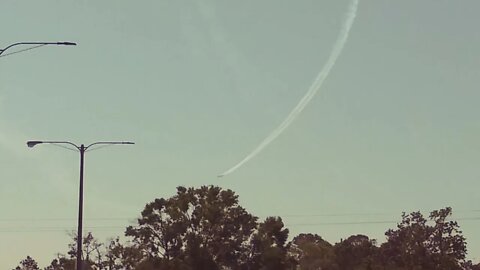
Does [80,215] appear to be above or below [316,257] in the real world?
below

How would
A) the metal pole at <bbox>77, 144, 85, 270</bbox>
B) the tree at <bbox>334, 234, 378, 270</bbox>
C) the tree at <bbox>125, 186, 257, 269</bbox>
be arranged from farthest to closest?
the tree at <bbox>334, 234, 378, 270</bbox>
the tree at <bbox>125, 186, 257, 269</bbox>
the metal pole at <bbox>77, 144, 85, 270</bbox>

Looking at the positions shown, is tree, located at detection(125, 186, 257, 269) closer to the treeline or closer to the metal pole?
the treeline

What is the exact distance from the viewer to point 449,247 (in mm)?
107750

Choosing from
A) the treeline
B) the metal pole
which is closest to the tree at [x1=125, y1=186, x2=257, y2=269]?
the treeline

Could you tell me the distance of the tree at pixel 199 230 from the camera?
101188 mm

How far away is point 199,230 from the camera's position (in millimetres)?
103312

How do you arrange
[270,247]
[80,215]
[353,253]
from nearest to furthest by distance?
[80,215]
[270,247]
[353,253]

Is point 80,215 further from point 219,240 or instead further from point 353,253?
point 353,253

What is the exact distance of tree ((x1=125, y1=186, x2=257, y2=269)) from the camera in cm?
10119

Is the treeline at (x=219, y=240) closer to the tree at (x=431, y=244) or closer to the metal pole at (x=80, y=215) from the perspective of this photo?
the tree at (x=431, y=244)

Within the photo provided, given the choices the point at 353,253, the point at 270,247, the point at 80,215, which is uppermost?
the point at 353,253

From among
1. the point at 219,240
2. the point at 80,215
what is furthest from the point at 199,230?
the point at 80,215

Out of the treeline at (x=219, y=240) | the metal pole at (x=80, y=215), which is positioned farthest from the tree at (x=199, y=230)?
the metal pole at (x=80, y=215)

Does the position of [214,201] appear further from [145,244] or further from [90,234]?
[90,234]
